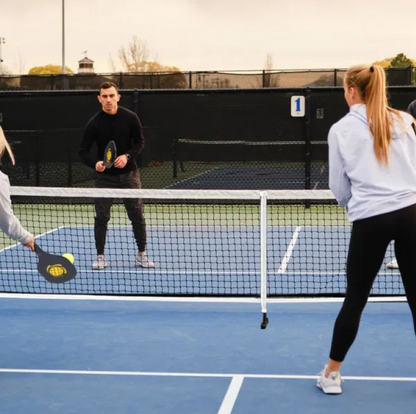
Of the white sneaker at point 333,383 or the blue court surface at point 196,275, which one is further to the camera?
the blue court surface at point 196,275

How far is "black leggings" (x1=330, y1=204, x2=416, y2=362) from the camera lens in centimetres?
381

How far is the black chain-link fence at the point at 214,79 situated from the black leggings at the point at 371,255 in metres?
17.2

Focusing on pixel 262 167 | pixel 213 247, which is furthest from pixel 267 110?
pixel 213 247

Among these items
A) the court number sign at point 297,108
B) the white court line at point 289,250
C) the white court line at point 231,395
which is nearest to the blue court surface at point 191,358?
the white court line at point 231,395

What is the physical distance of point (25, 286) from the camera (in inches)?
277

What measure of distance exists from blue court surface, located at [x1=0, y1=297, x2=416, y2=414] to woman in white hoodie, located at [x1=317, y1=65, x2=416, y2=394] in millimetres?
761

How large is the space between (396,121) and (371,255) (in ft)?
2.13

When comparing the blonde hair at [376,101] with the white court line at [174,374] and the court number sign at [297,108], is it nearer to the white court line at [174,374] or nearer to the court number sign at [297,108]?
the white court line at [174,374]

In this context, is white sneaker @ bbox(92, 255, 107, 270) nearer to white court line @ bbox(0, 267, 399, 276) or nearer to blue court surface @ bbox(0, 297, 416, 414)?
white court line @ bbox(0, 267, 399, 276)

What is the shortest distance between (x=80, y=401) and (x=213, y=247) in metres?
5.29

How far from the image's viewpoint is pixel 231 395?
419 centimetres

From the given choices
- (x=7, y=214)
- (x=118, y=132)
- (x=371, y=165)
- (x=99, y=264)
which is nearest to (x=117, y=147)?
(x=118, y=132)

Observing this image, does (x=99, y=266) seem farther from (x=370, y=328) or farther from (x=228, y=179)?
(x=228, y=179)

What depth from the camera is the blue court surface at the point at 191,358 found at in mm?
4086
